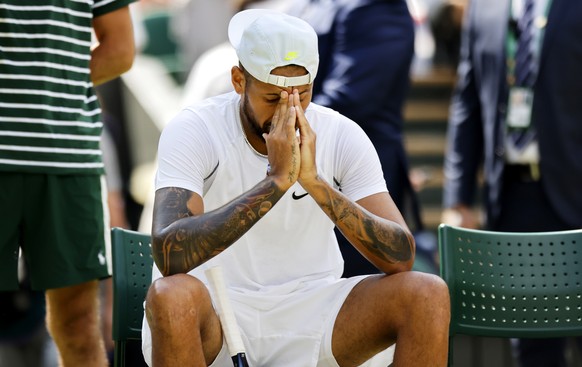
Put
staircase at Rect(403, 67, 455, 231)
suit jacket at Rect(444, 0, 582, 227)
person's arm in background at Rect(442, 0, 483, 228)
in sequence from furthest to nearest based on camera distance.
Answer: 1. staircase at Rect(403, 67, 455, 231)
2. person's arm in background at Rect(442, 0, 483, 228)
3. suit jacket at Rect(444, 0, 582, 227)

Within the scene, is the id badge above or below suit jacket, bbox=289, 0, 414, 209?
below

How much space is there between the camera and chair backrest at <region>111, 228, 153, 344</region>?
14.9 feet

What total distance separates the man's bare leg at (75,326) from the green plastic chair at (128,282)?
0.27 metres

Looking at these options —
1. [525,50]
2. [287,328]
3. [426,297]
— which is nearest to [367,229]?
[426,297]

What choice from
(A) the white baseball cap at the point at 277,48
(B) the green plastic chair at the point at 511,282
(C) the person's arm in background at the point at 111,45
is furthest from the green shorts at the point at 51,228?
(B) the green plastic chair at the point at 511,282

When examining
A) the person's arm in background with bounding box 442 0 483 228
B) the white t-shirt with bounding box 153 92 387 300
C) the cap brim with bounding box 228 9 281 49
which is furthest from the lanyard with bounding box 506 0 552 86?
the cap brim with bounding box 228 9 281 49

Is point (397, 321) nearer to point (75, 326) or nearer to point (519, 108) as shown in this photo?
point (75, 326)

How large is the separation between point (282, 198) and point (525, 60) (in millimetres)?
1778

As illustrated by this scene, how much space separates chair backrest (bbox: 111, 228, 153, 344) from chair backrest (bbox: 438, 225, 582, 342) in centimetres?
108

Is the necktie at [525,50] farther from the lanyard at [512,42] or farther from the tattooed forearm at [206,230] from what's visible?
the tattooed forearm at [206,230]

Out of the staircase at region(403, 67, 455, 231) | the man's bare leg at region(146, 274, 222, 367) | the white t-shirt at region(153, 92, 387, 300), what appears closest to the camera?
the man's bare leg at region(146, 274, 222, 367)

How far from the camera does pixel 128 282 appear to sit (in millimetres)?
4598

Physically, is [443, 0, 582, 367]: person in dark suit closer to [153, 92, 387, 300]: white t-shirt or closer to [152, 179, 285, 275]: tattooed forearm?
[153, 92, 387, 300]: white t-shirt

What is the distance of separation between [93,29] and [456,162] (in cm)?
195
